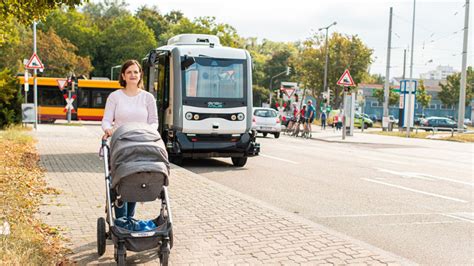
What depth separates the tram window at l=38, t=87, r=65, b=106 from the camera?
1684 inches

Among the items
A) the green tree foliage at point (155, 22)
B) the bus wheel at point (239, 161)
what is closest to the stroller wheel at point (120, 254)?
the bus wheel at point (239, 161)

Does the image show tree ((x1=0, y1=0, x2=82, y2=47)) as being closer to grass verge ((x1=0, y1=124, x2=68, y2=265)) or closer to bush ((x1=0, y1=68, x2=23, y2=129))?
grass verge ((x1=0, y1=124, x2=68, y2=265))

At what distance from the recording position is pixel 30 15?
1227cm

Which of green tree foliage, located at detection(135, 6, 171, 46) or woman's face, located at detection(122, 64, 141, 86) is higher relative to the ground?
green tree foliage, located at detection(135, 6, 171, 46)

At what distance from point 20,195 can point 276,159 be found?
1022cm

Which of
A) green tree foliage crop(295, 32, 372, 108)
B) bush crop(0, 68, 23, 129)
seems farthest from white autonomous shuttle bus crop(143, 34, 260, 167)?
green tree foliage crop(295, 32, 372, 108)

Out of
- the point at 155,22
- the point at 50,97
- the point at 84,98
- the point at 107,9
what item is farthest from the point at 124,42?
the point at 50,97

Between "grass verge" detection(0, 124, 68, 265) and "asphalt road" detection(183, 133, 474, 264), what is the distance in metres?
3.51

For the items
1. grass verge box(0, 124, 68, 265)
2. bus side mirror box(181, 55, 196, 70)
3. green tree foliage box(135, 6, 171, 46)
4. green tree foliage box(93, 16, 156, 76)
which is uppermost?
green tree foliage box(135, 6, 171, 46)

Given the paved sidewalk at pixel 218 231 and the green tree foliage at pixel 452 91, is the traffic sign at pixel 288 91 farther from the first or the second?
the green tree foliage at pixel 452 91

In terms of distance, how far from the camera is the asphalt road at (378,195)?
23.7ft

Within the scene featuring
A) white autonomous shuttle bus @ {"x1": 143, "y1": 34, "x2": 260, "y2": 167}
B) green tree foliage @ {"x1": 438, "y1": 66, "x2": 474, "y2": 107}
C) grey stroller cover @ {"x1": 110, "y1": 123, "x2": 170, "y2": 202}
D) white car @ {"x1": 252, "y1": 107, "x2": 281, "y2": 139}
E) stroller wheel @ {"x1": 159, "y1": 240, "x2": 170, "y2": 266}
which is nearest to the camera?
grey stroller cover @ {"x1": 110, "y1": 123, "x2": 170, "y2": 202}

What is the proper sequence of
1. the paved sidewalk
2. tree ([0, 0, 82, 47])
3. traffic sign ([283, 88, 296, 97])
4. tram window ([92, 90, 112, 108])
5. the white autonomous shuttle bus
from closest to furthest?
the paved sidewalk
tree ([0, 0, 82, 47])
the white autonomous shuttle bus
traffic sign ([283, 88, 296, 97])
tram window ([92, 90, 112, 108])

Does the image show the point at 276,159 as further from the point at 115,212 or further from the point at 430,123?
the point at 430,123
